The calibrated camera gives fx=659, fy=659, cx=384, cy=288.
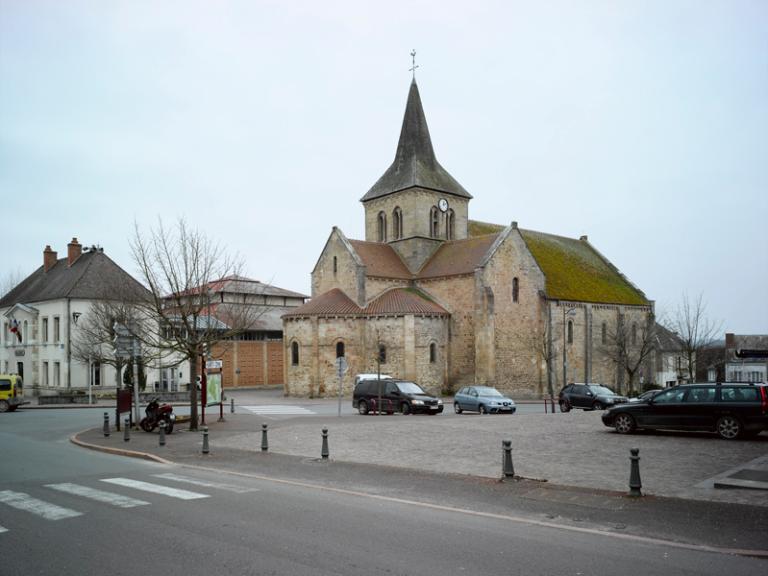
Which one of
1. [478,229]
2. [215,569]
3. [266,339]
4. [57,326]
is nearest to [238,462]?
[215,569]

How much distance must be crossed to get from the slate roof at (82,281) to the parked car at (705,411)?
32.1 metres

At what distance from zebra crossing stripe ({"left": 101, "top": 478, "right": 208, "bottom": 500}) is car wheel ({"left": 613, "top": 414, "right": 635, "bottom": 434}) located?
12684 mm

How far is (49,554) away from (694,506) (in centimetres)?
887

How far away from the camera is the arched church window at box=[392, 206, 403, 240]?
51487 mm

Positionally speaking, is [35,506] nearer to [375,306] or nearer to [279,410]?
[279,410]

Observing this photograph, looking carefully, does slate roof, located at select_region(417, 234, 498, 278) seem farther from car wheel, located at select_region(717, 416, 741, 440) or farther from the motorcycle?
car wheel, located at select_region(717, 416, 741, 440)

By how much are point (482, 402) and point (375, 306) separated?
1526 centimetres

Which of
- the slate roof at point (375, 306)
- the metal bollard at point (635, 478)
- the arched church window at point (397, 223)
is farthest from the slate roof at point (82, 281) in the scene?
the metal bollard at point (635, 478)

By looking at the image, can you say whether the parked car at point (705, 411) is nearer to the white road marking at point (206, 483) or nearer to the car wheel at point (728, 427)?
the car wheel at point (728, 427)

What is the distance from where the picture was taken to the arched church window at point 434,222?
51188mm

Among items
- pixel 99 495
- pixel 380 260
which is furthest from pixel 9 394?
pixel 99 495

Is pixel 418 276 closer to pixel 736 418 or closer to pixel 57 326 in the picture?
pixel 57 326

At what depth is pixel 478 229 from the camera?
2272 inches

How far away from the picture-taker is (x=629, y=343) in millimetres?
55344
